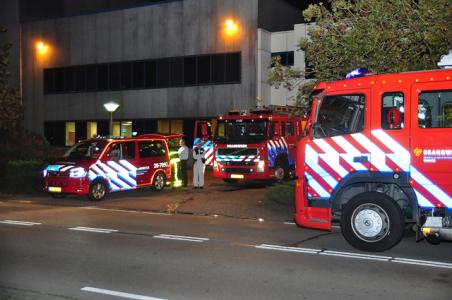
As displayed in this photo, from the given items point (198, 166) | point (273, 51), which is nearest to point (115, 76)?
point (273, 51)

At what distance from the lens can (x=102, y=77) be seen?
33969 millimetres

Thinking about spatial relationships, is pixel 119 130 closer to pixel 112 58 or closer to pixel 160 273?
pixel 112 58

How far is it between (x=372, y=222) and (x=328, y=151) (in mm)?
1365

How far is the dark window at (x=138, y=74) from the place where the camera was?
32438 mm

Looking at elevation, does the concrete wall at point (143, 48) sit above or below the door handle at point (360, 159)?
above

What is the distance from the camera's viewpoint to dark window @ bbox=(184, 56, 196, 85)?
3064cm

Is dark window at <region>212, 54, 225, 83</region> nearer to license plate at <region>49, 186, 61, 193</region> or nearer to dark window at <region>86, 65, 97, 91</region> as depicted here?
dark window at <region>86, 65, 97, 91</region>

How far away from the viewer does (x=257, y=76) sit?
28594 millimetres

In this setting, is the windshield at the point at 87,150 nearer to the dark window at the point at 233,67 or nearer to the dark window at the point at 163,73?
the dark window at the point at 233,67

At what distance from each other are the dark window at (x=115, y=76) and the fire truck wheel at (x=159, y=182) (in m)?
16.8

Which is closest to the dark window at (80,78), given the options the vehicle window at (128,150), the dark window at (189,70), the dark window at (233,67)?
the dark window at (189,70)

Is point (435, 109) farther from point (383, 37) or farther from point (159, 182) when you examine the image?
point (159, 182)

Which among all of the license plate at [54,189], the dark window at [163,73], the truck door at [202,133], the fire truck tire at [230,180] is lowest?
the fire truck tire at [230,180]

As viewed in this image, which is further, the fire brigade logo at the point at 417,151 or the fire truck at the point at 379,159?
the fire brigade logo at the point at 417,151
